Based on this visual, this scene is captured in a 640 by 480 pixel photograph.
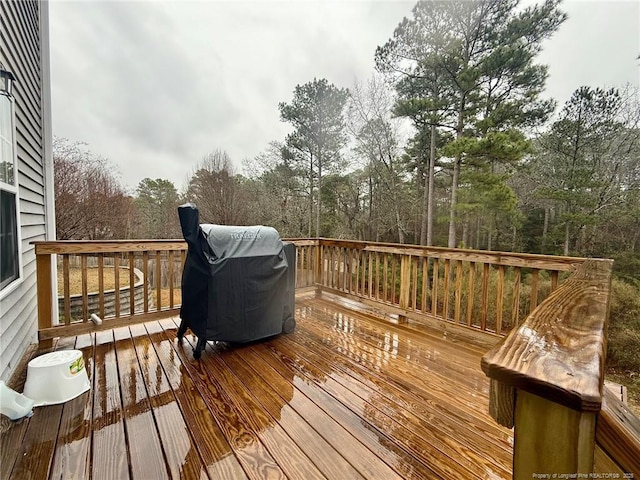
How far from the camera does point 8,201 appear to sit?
7.70 feet

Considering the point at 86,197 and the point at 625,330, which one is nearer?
the point at 625,330

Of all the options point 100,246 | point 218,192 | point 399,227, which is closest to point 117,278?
point 100,246

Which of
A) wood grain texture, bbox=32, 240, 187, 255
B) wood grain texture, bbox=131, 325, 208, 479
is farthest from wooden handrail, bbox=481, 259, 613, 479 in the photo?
wood grain texture, bbox=32, 240, 187, 255

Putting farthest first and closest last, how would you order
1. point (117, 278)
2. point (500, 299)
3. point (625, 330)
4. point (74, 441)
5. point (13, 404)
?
1. point (625, 330)
2. point (117, 278)
3. point (500, 299)
4. point (13, 404)
5. point (74, 441)

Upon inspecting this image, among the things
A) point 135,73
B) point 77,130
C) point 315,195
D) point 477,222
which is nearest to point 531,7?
point 477,222

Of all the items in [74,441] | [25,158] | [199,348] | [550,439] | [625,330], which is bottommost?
[625,330]

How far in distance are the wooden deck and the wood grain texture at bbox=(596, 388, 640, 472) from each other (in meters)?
1.18

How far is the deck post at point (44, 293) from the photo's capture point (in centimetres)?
261

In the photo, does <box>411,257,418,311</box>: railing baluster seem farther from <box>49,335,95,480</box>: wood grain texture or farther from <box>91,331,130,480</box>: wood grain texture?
<box>49,335,95,480</box>: wood grain texture

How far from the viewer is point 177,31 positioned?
5539 millimetres

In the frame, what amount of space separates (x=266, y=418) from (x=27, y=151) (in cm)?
342

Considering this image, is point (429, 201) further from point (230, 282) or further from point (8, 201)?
point (8, 201)

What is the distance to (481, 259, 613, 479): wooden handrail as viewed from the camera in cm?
41

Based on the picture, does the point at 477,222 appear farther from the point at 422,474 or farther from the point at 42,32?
the point at 42,32
